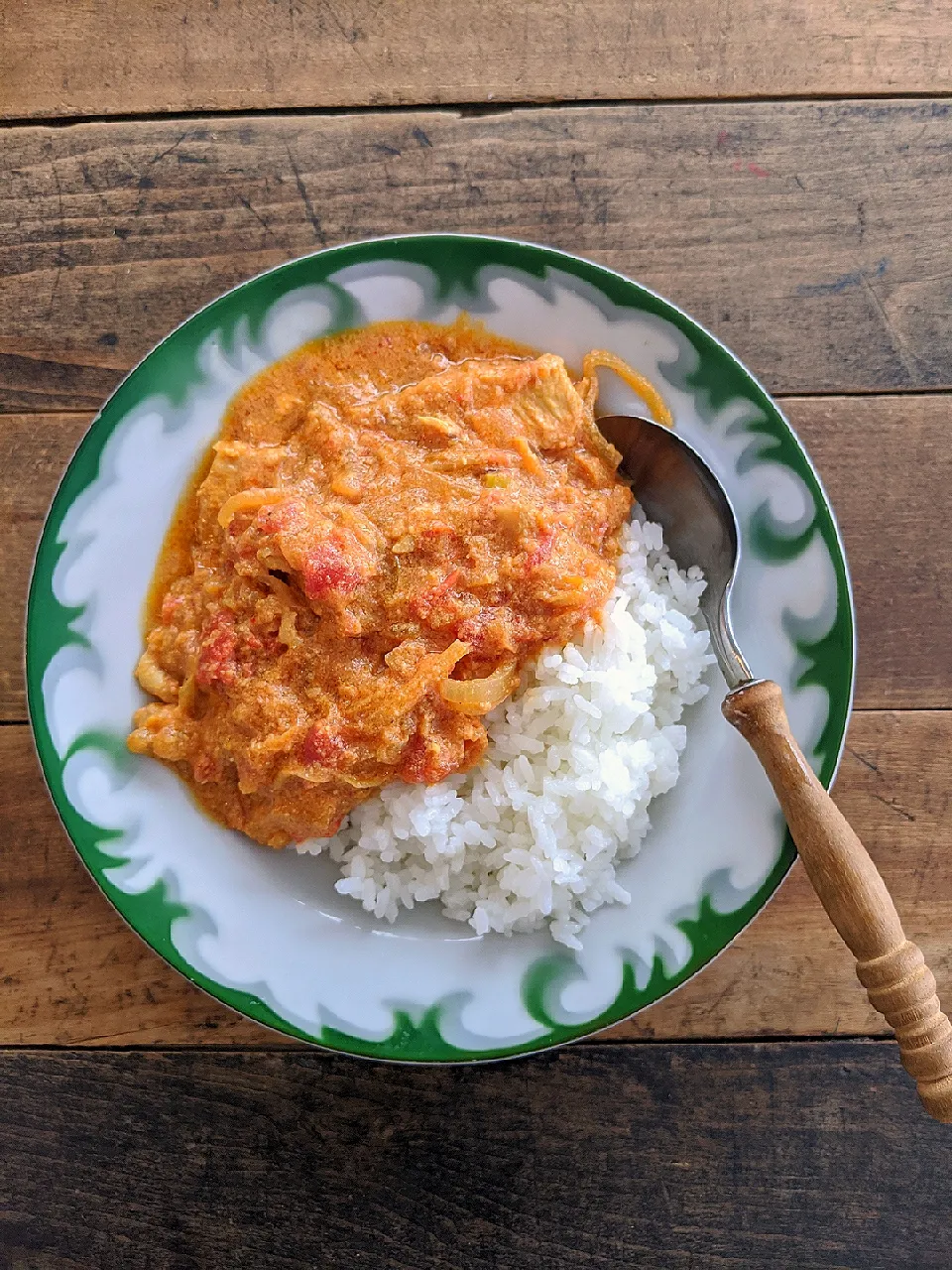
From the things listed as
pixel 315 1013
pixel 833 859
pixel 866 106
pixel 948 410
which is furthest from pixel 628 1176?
pixel 866 106

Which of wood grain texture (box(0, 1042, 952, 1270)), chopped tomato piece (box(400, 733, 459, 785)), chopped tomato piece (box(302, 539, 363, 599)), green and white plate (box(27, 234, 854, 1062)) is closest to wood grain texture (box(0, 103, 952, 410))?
green and white plate (box(27, 234, 854, 1062))

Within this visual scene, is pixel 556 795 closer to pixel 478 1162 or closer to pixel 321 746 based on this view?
pixel 321 746

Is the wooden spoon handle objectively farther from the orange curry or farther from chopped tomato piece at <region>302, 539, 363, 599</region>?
chopped tomato piece at <region>302, 539, 363, 599</region>

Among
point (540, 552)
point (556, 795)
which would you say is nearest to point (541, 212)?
point (540, 552)

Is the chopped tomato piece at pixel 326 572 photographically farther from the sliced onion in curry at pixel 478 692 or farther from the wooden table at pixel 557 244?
the wooden table at pixel 557 244

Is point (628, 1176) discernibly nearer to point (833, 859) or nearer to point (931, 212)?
point (833, 859)
